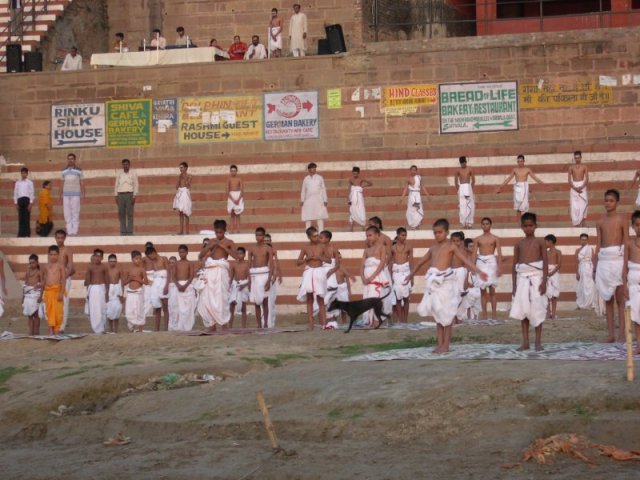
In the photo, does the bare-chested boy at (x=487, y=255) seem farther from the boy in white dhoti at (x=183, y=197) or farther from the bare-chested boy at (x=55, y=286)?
the boy in white dhoti at (x=183, y=197)

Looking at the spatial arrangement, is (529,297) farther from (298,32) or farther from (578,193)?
(298,32)

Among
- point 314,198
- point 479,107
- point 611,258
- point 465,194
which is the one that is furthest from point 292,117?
point 611,258

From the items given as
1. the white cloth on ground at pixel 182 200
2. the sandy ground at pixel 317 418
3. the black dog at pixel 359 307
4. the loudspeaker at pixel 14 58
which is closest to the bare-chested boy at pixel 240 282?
the black dog at pixel 359 307

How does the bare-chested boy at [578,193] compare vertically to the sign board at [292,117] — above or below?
below

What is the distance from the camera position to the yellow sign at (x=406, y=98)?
27422 millimetres

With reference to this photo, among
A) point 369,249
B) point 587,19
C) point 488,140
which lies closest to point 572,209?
point 488,140

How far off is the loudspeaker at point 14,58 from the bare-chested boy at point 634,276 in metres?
19.1

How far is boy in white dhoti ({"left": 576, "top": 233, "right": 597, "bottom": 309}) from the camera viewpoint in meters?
21.3

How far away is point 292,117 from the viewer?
2792 centimetres

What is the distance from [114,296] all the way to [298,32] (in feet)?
32.5

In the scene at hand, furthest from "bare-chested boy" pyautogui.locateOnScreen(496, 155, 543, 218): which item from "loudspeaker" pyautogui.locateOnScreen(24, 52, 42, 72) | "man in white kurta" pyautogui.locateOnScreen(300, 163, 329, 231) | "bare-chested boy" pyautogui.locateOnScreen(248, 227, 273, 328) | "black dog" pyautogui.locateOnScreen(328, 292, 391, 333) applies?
"loudspeaker" pyautogui.locateOnScreen(24, 52, 42, 72)

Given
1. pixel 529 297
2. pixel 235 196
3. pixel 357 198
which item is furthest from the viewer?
pixel 235 196

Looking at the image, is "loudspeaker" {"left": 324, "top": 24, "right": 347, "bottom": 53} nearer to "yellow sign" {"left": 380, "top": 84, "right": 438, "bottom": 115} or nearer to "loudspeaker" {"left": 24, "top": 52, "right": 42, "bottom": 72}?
"yellow sign" {"left": 380, "top": 84, "right": 438, "bottom": 115}

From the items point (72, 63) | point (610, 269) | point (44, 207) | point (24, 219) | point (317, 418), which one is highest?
point (72, 63)
